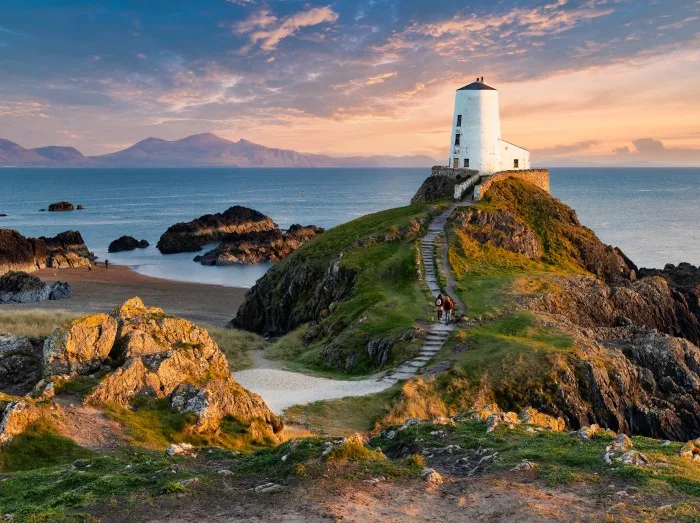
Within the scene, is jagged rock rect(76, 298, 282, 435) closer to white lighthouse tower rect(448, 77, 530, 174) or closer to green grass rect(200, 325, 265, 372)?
green grass rect(200, 325, 265, 372)

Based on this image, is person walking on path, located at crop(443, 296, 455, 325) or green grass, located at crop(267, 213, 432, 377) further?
person walking on path, located at crop(443, 296, 455, 325)

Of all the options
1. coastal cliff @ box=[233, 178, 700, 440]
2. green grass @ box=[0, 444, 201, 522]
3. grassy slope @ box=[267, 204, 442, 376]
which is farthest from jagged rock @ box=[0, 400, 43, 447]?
grassy slope @ box=[267, 204, 442, 376]

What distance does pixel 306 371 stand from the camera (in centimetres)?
3697

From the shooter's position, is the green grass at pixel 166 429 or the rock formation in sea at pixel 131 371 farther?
the rock formation in sea at pixel 131 371

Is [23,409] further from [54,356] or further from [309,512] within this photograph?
[309,512]

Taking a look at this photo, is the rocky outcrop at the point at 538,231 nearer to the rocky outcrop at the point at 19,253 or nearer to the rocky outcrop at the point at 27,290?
the rocky outcrop at the point at 27,290

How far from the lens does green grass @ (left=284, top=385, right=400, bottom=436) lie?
89.0ft

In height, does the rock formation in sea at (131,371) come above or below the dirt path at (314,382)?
above

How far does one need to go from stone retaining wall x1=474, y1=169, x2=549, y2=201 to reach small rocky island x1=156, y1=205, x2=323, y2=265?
48.0m

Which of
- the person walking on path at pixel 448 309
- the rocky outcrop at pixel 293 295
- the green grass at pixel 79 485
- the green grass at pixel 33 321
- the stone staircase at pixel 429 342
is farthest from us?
the rocky outcrop at pixel 293 295

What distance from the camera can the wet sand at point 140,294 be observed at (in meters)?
68.2

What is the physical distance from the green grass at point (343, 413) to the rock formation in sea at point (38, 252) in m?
80.5

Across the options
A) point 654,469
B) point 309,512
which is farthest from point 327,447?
point 654,469

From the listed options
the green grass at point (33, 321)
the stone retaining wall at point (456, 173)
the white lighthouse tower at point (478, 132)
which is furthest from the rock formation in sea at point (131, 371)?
the white lighthouse tower at point (478, 132)
